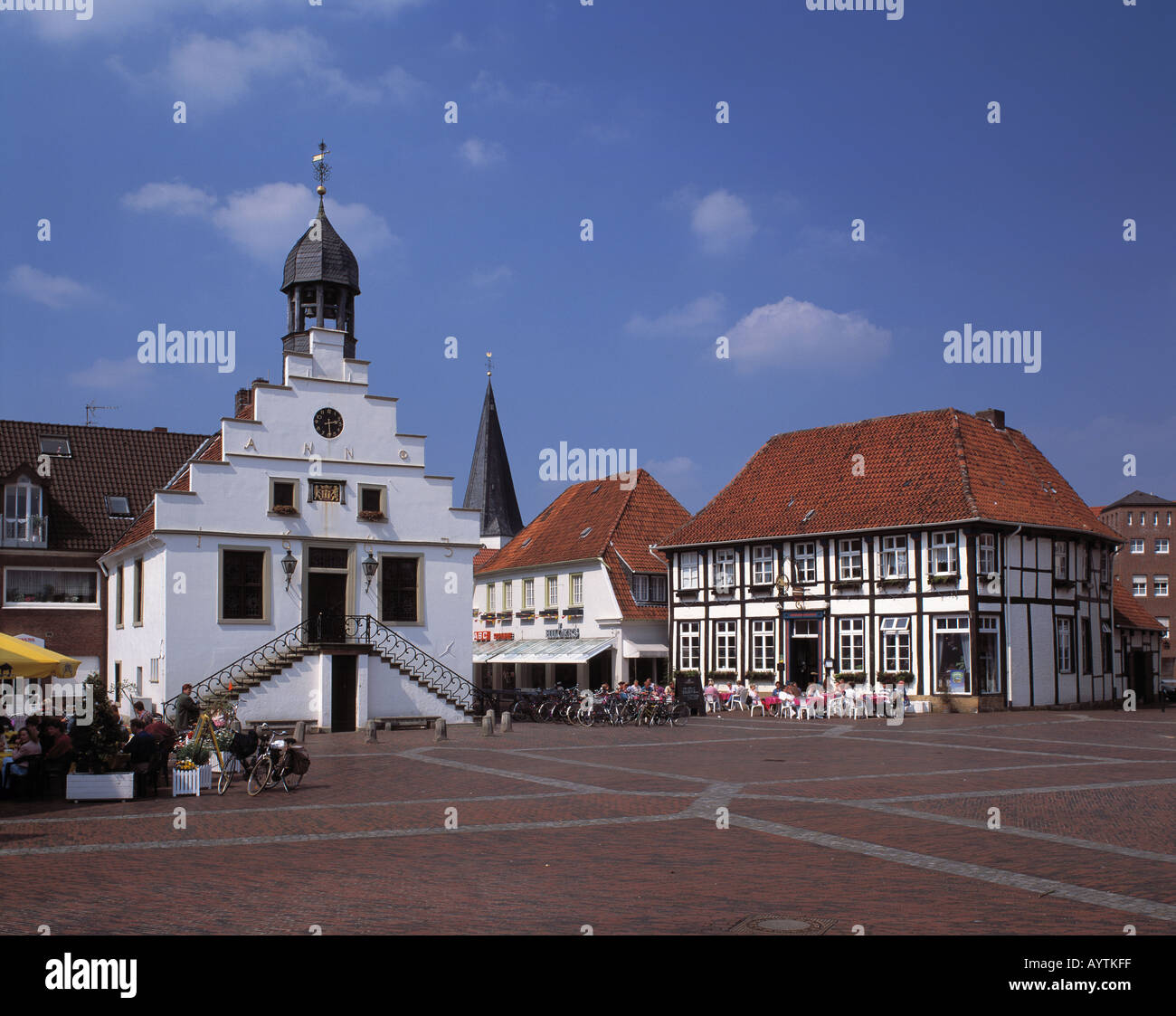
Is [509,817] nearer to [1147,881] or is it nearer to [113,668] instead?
[1147,881]

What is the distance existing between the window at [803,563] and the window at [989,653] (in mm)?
6351

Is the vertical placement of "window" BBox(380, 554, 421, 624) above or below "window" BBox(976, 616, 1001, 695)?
above

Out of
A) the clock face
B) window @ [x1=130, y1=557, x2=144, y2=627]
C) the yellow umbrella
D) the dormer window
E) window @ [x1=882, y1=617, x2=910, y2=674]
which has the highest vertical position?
the clock face

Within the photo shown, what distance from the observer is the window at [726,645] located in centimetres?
4466

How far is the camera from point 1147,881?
9.74 m

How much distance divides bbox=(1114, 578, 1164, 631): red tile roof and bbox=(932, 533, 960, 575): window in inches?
476

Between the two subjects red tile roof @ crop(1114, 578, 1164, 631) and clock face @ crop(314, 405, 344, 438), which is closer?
clock face @ crop(314, 405, 344, 438)

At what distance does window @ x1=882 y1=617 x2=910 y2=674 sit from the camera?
3906 centimetres

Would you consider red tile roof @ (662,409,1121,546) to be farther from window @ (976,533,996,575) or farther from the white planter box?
the white planter box

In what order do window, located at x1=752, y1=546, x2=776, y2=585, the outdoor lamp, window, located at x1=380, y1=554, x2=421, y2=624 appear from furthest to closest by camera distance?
window, located at x1=752, y1=546, x2=776, y2=585 < window, located at x1=380, y1=554, x2=421, y2=624 < the outdoor lamp

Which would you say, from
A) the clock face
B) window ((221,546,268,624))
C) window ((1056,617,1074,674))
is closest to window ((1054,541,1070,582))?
window ((1056,617,1074,674))

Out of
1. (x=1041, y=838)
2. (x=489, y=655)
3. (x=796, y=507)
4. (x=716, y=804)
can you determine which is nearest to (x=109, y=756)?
(x=716, y=804)

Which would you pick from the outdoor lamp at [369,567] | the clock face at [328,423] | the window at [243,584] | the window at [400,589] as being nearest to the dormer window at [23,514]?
the window at [243,584]

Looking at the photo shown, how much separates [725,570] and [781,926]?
37.6m
